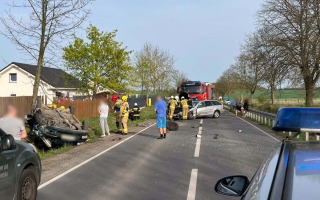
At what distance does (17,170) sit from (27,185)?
20.2 inches

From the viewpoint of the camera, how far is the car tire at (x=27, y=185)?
5906 mm

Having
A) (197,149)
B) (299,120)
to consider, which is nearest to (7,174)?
(299,120)

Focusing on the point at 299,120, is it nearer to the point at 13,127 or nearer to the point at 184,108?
the point at 13,127

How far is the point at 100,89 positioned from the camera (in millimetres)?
34531

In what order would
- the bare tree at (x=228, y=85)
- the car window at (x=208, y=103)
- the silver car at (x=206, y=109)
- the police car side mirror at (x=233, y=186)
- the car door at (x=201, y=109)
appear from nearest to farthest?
the police car side mirror at (x=233, y=186), the silver car at (x=206, y=109), the car door at (x=201, y=109), the car window at (x=208, y=103), the bare tree at (x=228, y=85)

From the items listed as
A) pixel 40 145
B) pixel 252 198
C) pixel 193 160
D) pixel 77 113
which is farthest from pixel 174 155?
pixel 77 113

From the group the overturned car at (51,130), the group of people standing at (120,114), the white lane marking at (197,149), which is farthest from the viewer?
the group of people standing at (120,114)

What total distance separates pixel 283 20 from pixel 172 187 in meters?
23.4

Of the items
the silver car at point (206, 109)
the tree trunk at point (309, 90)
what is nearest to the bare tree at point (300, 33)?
the tree trunk at point (309, 90)

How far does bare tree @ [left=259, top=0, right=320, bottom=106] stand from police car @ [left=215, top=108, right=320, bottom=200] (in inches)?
989

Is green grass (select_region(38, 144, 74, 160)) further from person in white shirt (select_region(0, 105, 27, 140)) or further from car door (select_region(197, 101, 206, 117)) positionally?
car door (select_region(197, 101, 206, 117))

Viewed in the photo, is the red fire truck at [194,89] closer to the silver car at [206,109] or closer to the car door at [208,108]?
the silver car at [206,109]

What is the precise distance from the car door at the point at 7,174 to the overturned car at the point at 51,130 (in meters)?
8.49

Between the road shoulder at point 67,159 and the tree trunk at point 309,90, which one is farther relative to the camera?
the tree trunk at point 309,90
